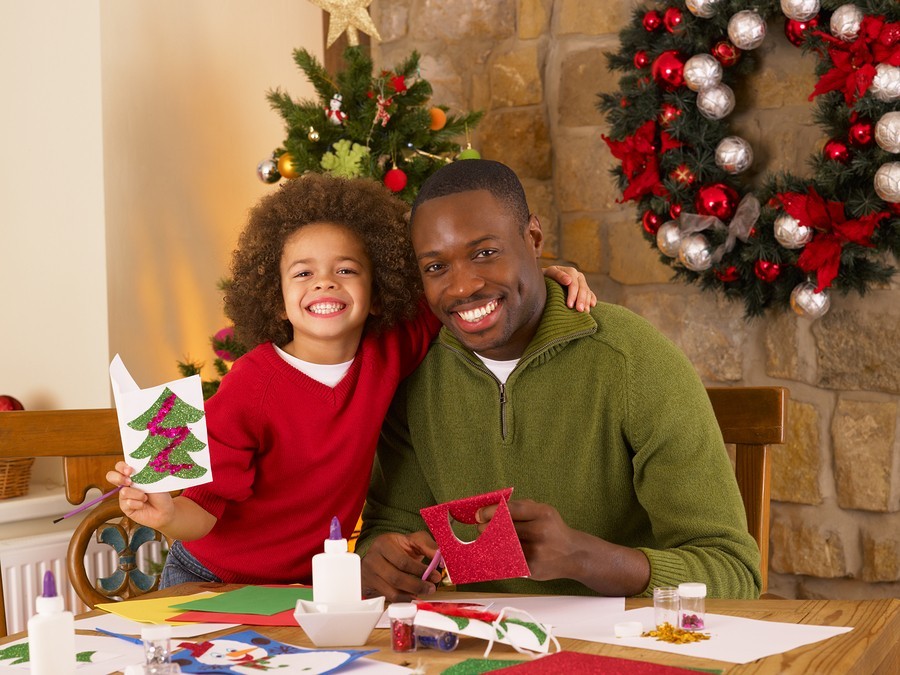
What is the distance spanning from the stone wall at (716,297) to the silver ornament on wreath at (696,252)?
0.30m

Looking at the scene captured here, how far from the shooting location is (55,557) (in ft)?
9.11

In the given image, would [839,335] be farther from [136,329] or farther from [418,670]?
[418,670]

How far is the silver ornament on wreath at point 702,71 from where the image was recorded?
3.02 metres

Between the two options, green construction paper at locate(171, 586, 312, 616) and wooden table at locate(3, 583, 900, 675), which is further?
green construction paper at locate(171, 586, 312, 616)

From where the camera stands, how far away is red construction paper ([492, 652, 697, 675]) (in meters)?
1.16

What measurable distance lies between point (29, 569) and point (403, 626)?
1719 millimetres

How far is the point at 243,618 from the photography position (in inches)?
57.9

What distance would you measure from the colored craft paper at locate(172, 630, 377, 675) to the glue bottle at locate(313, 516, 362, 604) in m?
0.07

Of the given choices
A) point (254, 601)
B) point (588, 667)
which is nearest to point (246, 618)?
point (254, 601)

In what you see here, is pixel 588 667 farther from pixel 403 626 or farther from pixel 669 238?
pixel 669 238

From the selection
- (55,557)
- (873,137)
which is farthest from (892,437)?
(55,557)

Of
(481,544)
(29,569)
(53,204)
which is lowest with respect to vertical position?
(29,569)

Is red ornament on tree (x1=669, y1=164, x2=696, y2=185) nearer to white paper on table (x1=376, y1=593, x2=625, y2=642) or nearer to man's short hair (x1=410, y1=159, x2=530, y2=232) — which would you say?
man's short hair (x1=410, y1=159, x2=530, y2=232)

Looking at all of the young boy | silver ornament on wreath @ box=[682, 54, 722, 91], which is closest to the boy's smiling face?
the young boy
